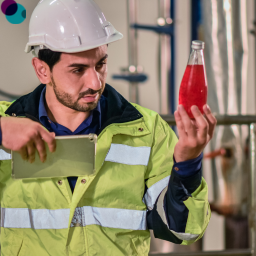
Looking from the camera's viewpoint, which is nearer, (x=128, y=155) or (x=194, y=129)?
(x=194, y=129)

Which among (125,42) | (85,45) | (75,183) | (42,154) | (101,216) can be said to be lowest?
(101,216)

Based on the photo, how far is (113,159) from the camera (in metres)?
1.14

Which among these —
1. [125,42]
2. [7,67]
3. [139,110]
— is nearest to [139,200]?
[139,110]

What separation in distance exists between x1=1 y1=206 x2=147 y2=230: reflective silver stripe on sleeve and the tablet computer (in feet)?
0.65

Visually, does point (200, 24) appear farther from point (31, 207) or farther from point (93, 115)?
point (31, 207)

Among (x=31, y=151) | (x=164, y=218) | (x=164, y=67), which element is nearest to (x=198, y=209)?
(x=164, y=218)

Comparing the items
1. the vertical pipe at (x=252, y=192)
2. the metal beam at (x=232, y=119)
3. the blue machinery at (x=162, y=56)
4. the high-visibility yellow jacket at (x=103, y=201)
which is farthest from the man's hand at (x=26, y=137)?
the blue machinery at (x=162, y=56)

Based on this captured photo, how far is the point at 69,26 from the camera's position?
3.76 feet

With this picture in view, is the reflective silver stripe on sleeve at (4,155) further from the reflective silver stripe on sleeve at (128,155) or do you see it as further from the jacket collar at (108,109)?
the reflective silver stripe on sleeve at (128,155)

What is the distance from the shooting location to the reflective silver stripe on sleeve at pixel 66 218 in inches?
44.1

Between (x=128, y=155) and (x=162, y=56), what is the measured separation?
151cm

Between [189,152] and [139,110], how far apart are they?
40 cm

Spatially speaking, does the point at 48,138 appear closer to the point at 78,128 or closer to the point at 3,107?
the point at 78,128

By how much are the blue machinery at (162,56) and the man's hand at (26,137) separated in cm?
162
